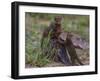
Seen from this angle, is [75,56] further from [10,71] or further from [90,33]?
[10,71]

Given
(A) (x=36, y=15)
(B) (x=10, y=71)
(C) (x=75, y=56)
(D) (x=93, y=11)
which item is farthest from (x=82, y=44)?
(B) (x=10, y=71)

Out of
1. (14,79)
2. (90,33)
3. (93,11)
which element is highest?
(93,11)

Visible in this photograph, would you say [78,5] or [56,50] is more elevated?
[78,5]

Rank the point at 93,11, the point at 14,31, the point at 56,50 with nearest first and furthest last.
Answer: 1. the point at 14,31
2. the point at 56,50
3. the point at 93,11

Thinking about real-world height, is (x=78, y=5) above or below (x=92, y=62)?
A: above

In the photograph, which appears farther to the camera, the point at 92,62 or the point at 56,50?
the point at 92,62

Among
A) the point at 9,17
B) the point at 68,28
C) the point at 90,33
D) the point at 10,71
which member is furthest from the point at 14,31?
→ the point at 90,33

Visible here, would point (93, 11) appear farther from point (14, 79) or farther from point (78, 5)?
point (14, 79)

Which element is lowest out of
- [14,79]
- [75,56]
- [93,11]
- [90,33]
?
[14,79]

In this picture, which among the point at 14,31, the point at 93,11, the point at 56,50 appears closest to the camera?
the point at 14,31
